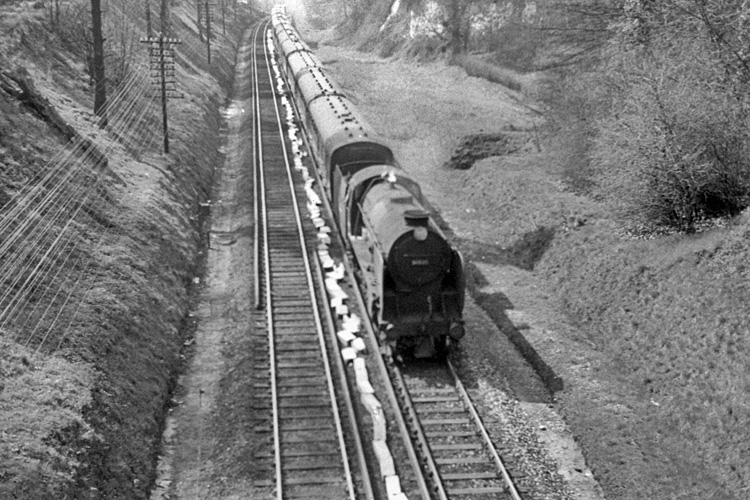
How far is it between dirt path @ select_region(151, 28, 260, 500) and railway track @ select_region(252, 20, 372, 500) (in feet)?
2.29

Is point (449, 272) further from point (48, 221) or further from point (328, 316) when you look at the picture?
point (48, 221)

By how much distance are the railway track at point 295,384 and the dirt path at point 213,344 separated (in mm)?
698

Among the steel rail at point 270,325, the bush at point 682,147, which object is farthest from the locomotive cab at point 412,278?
the bush at point 682,147

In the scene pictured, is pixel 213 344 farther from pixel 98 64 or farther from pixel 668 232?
pixel 98 64

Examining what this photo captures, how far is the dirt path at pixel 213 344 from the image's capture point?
13039 mm

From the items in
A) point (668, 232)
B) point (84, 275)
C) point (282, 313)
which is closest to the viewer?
point (84, 275)

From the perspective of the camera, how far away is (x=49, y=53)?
3266cm

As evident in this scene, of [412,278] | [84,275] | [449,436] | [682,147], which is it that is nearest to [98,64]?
[84,275]

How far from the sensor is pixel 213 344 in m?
18.0

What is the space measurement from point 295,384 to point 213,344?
137 inches

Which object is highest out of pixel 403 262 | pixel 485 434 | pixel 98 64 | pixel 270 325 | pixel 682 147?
pixel 98 64

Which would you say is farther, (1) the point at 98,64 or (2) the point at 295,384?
(1) the point at 98,64

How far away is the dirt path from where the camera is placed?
1304 centimetres

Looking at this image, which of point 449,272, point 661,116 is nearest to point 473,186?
point 661,116
